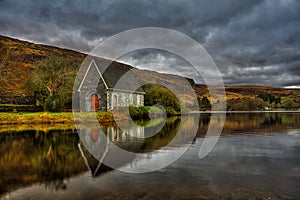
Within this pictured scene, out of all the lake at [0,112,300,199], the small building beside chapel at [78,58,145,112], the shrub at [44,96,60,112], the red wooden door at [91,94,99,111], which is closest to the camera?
the lake at [0,112,300,199]

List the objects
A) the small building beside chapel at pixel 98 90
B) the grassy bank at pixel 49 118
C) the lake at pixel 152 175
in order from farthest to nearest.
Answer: the small building beside chapel at pixel 98 90
the grassy bank at pixel 49 118
the lake at pixel 152 175

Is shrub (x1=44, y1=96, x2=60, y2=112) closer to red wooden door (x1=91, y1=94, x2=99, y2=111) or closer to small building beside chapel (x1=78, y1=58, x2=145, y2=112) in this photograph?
small building beside chapel (x1=78, y1=58, x2=145, y2=112)

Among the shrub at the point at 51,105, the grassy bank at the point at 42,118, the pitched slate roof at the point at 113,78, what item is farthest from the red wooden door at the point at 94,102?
the grassy bank at the point at 42,118

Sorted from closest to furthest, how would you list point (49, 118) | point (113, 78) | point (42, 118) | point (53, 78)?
point (42, 118), point (49, 118), point (53, 78), point (113, 78)

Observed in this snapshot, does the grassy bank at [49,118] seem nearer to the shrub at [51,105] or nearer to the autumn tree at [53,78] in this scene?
the shrub at [51,105]

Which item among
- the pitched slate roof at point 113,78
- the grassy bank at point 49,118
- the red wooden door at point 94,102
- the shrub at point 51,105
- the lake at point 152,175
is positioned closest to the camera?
the lake at point 152,175

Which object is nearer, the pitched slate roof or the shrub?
the shrub

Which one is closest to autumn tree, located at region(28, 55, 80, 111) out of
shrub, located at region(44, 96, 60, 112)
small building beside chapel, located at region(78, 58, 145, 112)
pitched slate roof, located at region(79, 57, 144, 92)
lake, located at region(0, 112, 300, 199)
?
shrub, located at region(44, 96, 60, 112)

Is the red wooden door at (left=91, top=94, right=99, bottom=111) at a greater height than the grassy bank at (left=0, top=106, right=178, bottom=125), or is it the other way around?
the red wooden door at (left=91, top=94, right=99, bottom=111)

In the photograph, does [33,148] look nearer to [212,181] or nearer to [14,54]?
[212,181]

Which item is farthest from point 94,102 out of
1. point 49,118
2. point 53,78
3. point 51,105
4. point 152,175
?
point 152,175

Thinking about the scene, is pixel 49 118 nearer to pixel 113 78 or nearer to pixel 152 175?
pixel 113 78

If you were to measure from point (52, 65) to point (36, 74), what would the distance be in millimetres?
2290

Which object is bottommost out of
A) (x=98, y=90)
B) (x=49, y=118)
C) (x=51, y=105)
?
(x=49, y=118)
